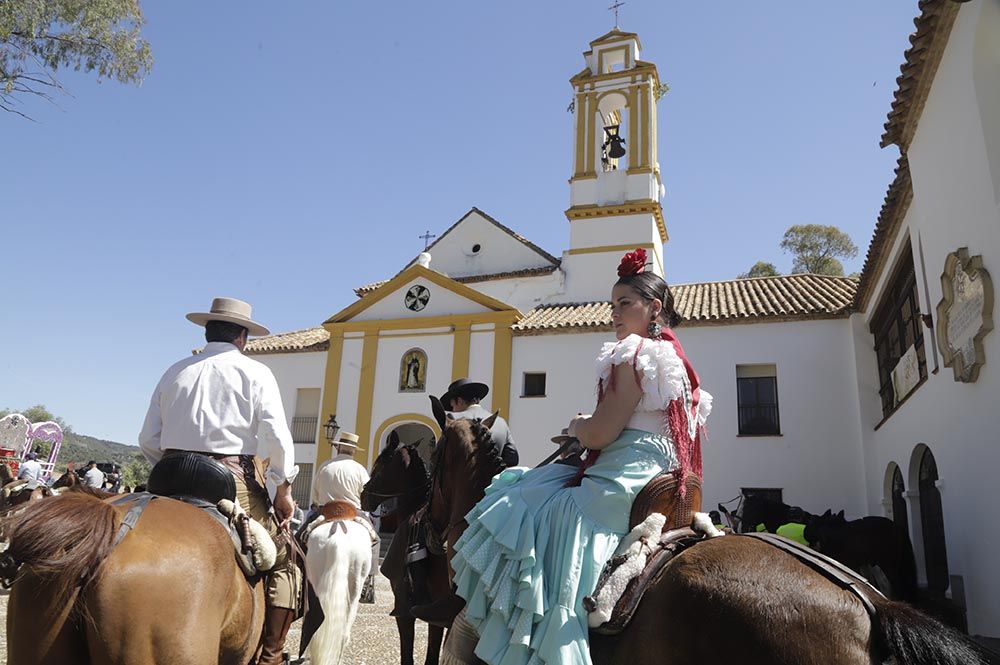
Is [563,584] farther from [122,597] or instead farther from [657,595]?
[122,597]

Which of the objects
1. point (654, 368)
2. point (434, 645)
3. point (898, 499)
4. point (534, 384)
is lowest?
point (434, 645)

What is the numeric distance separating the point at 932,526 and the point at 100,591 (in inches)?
450

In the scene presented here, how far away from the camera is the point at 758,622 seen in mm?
2246

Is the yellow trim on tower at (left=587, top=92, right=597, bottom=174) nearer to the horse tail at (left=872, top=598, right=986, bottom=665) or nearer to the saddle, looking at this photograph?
the saddle

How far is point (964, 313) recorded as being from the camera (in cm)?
744

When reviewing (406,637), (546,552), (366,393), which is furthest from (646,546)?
(366,393)

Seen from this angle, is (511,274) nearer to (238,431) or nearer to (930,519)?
(930,519)

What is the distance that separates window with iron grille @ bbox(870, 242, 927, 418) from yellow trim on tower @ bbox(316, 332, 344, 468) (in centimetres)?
1447

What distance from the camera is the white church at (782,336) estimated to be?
723 centimetres

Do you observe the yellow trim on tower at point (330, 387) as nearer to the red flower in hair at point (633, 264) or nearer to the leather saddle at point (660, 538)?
the red flower in hair at point (633, 264)

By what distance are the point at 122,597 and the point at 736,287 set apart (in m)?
20.4

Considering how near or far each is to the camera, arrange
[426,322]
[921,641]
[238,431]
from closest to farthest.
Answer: [921,641] → [238,431] → [426,322]

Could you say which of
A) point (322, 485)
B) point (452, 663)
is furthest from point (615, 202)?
point (452, 663)

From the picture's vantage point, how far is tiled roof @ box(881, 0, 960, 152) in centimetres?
706
